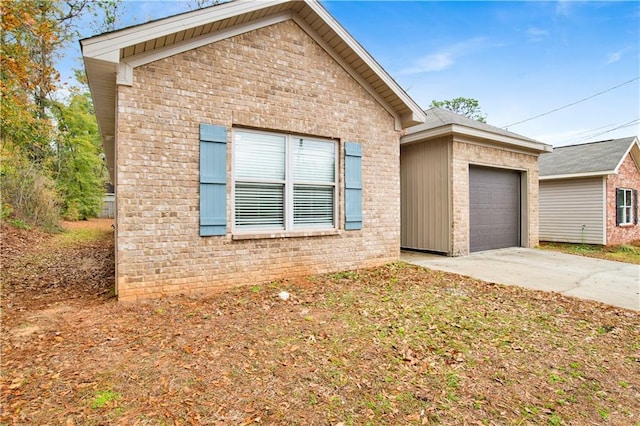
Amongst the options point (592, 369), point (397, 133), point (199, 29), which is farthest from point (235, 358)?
point (397, 133)

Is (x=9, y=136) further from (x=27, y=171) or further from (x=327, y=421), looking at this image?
(x=327, y=421)

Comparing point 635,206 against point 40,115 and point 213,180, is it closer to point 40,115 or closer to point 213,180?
point 213,180

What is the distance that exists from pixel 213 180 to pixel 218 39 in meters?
2.28

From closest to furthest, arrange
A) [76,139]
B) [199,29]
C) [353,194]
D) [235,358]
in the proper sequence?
[235,358]
[199,29]
[353,194]
[76,139]

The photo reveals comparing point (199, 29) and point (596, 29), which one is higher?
point (596, 29)

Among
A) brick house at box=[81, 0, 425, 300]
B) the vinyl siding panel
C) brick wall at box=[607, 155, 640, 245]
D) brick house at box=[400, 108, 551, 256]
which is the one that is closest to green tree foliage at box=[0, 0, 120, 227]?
brick house at box=[81, 0, 425, 300]

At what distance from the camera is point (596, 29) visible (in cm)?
1268

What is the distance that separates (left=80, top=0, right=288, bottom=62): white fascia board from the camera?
425 centimetres


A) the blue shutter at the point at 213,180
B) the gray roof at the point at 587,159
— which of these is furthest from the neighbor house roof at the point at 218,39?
the gray roof at the point at 587,159

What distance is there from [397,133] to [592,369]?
17.2 feet

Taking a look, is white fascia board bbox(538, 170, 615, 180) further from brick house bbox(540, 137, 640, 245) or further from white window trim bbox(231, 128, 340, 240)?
white window trim bbox(231, 128, 340, 240)

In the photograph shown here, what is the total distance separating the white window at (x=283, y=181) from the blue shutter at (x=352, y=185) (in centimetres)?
23

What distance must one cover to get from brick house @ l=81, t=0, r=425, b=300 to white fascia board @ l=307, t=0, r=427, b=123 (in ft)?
0.08

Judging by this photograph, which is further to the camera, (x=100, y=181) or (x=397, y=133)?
(x=100, y=181)
